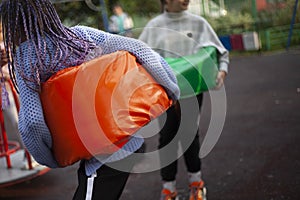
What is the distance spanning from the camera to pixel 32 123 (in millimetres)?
2018

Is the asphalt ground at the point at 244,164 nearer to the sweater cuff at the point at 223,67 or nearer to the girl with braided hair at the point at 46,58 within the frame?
the sweater cuff at the point at 223,67

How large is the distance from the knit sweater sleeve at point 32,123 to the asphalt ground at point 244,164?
6.94 ft

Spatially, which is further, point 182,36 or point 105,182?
point 182,36

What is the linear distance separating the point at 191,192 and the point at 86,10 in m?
15.4

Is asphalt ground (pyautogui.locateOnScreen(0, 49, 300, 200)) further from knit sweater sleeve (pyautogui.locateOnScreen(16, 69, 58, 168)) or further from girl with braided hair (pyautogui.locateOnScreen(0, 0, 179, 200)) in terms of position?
knit sweater sleeve (pyautogui.locateOnScreen(16, 69, 58, 168))

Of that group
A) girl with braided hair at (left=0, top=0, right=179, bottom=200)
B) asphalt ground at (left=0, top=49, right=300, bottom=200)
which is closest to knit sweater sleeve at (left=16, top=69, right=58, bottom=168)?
girl with braided hair at (left=0, top=0, right=179, bottom=200)

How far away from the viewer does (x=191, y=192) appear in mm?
3750

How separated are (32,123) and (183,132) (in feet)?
5.82

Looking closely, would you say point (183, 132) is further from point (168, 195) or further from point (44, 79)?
point (44, 79)

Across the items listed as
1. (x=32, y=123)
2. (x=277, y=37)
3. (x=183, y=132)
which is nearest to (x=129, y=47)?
(x=32, y=123)

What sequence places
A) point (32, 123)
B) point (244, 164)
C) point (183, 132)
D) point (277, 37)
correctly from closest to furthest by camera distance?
point (32, 123) → point (183, 132) → point (244, 164) → point (277, 37)

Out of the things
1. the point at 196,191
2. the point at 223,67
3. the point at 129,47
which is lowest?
the point at 196,191

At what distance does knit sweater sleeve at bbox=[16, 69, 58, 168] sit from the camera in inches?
79.5

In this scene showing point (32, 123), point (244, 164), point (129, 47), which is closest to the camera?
point (32, 123)
